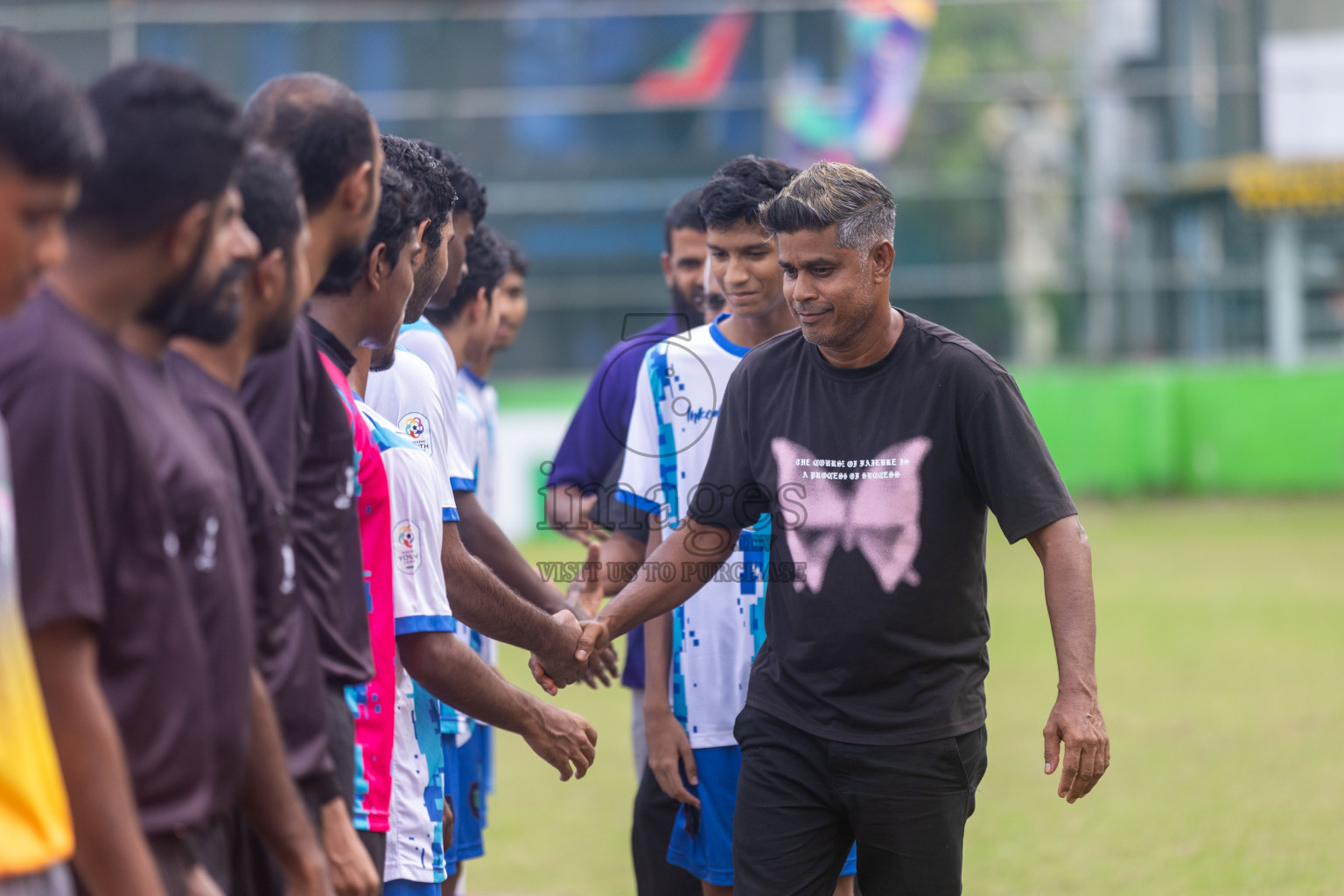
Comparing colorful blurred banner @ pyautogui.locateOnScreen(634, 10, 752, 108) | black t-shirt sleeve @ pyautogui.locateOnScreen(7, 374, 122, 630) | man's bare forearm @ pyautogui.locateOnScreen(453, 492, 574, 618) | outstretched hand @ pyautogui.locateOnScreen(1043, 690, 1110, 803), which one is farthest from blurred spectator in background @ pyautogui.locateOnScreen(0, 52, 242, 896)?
colorful blurred banner @ pyautogui.locateOnScreen(634, 10, 752, 108)

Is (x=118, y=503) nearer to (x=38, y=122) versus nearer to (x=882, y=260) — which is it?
(x=38, y=122)

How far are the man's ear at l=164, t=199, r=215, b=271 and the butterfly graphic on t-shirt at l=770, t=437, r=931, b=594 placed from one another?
2.06 metres

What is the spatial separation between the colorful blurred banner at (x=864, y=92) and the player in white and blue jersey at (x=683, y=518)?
1917 centimetres

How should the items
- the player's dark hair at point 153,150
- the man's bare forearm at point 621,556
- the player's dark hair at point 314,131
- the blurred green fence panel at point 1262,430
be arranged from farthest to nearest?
1. the blurred green fence panel at point 1262,430
2. the man's bare forearm at point 621,556
3. the player's dark hair at point 314,131
4. the player's dark hair at point 153,150

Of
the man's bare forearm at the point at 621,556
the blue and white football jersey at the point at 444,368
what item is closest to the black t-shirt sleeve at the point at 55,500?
the blue and white football jersey at the point at 444,368

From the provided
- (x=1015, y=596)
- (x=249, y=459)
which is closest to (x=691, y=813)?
(x=249, y=459)

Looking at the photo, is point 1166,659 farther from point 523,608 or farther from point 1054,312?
point 1054,312

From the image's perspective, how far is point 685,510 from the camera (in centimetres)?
472

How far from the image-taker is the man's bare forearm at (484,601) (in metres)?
3.83

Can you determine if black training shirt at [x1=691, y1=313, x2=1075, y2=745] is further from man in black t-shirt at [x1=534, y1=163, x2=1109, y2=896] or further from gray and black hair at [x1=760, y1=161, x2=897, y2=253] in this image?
gray and black hair at [x1=760, y1=161, x2=897, y2=253]

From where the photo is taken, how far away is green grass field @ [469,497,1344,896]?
6301mm

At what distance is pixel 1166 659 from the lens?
36.6ft

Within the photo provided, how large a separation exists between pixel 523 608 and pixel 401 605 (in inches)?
30.2

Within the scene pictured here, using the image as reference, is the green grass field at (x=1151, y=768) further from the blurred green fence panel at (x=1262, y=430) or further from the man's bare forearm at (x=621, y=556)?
the blurred green fence panel at (x=1262, y=430)
